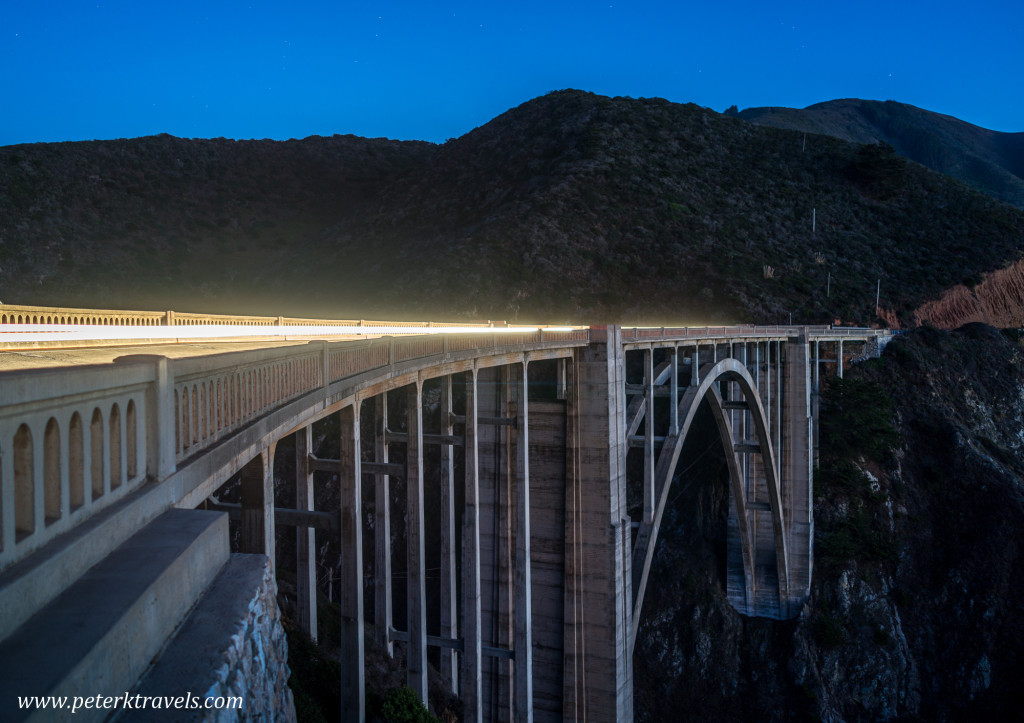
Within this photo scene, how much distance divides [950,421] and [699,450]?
1375 cm

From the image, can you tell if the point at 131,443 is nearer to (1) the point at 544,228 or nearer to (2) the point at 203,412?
(2) the point at 203,412

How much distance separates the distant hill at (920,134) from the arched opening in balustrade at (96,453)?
140022mm

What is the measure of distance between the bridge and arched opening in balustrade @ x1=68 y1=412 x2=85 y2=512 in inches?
0.4

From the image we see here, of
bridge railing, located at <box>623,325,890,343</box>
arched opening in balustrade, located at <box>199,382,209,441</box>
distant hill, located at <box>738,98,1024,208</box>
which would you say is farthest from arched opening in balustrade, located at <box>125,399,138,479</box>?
distant hill, located at <box>738,98,1024,208</box>

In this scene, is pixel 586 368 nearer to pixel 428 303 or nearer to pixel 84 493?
pixel 84 493

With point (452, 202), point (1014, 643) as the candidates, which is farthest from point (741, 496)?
point (452, 202)

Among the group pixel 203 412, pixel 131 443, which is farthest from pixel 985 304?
pixel 131 443

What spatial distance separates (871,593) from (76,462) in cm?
3380

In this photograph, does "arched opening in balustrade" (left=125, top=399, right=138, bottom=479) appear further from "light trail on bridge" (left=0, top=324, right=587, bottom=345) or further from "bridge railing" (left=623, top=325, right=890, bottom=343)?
"bridge railing" (left=623, top=325, right=890, bottom=343)

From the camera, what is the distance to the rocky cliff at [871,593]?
27984 mm

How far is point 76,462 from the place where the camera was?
8.93 feet

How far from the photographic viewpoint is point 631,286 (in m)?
49.2

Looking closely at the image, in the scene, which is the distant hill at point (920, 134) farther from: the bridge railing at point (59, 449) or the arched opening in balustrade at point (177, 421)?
the bridge railing at point (59, 449)

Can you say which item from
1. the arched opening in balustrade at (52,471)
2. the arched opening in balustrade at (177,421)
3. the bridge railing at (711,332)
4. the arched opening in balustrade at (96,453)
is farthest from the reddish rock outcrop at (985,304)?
the arched opening in balustrade at (52,471)
